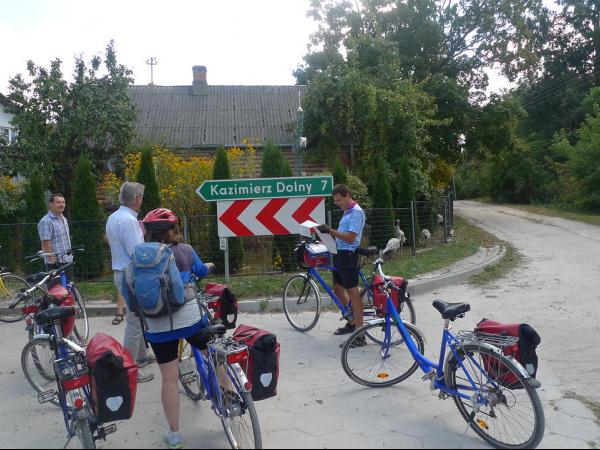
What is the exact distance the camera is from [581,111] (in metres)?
38.0

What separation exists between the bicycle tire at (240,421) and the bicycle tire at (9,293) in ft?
17.6

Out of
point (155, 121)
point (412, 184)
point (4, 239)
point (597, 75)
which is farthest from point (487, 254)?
point (597, 75)

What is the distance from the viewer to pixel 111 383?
3328 millimetres

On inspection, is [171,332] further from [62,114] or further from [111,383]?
[62,114]

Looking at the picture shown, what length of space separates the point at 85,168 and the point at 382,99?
8.47 m

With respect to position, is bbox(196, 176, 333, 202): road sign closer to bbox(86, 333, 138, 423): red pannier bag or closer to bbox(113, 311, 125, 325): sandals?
bbox(113, 311, 125, 325): sandals

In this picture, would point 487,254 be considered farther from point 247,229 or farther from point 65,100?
point 65,100

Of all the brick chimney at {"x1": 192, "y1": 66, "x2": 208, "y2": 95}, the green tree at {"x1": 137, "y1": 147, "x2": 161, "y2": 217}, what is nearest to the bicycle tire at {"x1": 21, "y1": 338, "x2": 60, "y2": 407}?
the green tree at {"x1": 137, "y1": 147, "x2": 161, "y2": 217}

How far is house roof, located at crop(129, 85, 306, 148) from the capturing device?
63.5ft

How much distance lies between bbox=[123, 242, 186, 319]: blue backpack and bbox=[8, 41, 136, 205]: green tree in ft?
40.7

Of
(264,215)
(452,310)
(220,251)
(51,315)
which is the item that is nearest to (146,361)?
(51,315)

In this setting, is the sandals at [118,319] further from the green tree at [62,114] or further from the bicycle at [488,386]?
the green tree at [62,114]

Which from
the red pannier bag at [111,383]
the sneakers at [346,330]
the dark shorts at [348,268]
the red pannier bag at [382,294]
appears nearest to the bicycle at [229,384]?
the red pannier bag at [111,383]

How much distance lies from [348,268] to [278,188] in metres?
3.49
